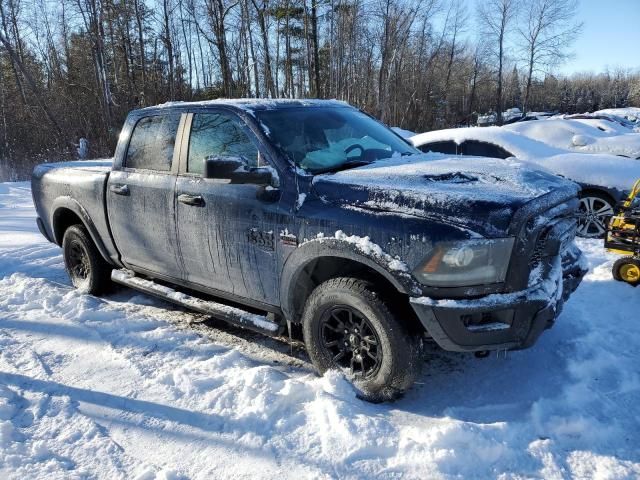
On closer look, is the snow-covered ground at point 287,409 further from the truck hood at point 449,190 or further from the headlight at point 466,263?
the truck hood at point 449,190

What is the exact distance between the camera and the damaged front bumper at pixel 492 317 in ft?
8.23

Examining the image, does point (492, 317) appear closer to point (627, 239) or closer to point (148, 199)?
point (148, 199)

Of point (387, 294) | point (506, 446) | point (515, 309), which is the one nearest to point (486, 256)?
point (515, 309)

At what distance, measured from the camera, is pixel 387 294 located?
9.14 feet

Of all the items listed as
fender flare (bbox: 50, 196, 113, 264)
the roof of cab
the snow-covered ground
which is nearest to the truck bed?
fender flare (bbox: 50, 196, 113, 264)

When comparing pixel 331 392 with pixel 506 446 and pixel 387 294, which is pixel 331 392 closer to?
pixel 387 294

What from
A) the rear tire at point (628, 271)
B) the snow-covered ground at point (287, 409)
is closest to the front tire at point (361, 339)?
the snow-covered ground at point (287, 409)

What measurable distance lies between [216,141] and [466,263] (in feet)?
6.80

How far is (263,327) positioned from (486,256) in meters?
1.59

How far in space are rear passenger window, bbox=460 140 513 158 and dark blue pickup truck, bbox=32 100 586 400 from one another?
4.00 meters

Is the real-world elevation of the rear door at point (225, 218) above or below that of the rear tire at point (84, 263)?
above

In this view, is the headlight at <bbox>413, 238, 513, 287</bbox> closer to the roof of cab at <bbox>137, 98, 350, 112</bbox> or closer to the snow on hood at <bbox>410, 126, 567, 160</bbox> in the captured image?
the roof of cab at <bbox>137, 98, 350, 112</bbox>

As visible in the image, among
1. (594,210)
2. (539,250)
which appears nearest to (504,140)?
(594,210)

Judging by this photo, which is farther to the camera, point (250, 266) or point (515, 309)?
point (250, 266)
